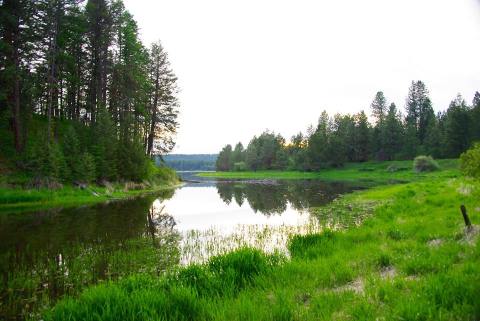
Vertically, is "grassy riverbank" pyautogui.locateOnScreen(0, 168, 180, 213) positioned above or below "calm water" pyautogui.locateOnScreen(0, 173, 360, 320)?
above

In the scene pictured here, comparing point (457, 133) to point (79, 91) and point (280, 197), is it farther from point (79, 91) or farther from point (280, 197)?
point (79, 91)

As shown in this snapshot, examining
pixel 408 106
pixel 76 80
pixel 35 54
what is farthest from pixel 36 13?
pixel 408 106

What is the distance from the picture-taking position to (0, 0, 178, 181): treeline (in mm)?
31562

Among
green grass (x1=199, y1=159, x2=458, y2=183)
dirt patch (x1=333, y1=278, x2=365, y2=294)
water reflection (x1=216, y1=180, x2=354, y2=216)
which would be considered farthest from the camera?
green grass (x1=199, y1=159, x2=458, y2=183)

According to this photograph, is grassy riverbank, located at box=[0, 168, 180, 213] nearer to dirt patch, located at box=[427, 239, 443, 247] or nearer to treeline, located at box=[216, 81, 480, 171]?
dirt patch, located at box=[427, 239, 443, 247]

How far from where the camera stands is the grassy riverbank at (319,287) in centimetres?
595

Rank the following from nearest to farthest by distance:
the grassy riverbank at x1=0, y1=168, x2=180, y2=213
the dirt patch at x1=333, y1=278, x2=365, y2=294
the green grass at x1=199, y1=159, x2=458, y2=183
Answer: the dirt patch at x1=333, y1=278, x2=365, y2=294 → the grassy riverbank at x1=0, y1=168, x2=180, y2=213 → the green grass at x1=199, y1=159, x2=458, y2=183

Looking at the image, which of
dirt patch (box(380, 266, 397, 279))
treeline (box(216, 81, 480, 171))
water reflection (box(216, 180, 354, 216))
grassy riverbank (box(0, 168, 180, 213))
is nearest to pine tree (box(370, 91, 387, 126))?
treeline (box(216, 81, 480, 171))

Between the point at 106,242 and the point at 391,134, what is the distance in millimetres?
103947

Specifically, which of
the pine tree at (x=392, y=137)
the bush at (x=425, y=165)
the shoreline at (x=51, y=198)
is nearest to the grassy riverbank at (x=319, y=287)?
the shoreline at (x=51, y=198)

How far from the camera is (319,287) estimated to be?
777 cm

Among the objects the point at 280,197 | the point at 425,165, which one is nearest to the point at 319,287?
the point at 280,197

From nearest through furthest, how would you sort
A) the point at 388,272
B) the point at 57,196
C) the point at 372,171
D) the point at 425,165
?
the point at 388,272 < the point at 57,196 < the point at 425,165 < the point at 372,171

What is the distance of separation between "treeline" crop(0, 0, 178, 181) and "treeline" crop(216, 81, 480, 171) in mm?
63416
